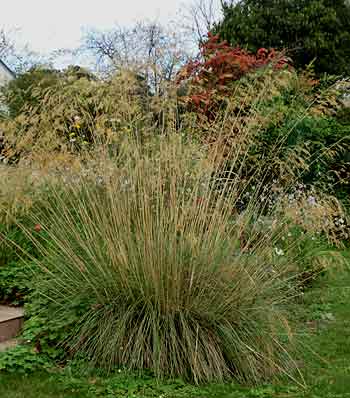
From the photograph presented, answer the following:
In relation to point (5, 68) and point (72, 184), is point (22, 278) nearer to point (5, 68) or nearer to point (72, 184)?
point (72, 184)

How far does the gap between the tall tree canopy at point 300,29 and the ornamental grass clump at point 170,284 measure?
1249 centimetres

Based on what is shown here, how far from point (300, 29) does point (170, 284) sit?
45.2 feet

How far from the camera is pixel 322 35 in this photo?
14.9 metres

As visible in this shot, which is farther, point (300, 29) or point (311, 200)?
point (300, 29)

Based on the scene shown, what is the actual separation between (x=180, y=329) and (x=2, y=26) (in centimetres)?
2503

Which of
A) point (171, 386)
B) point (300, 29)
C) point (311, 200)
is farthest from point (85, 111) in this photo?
point (300, 29)

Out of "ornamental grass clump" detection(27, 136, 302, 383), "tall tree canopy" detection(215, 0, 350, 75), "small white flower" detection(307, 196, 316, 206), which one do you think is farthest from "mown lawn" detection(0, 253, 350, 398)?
"tall tree canopy" detection(215, 0, 350, 75)

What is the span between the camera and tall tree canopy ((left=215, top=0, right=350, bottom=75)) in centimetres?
1501

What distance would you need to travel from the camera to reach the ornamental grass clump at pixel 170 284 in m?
3.02

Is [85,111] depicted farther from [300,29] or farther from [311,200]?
[300,29]

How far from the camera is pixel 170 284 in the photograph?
309 cm

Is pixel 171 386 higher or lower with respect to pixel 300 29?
lower

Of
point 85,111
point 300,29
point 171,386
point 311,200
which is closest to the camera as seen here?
point 171,386

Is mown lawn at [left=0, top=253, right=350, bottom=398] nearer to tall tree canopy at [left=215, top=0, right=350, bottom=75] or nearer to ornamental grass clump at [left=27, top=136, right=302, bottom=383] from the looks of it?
ornamental grass clump at [left=27, top=136, right=302, bottom=383]
